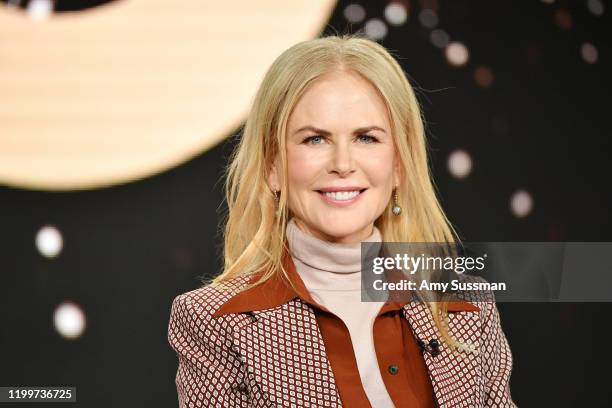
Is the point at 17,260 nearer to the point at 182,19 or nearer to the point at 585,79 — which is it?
the point at 182,19

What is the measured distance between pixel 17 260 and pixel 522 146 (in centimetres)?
157

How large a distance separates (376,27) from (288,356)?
130 cm

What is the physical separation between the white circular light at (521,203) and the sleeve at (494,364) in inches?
35.0

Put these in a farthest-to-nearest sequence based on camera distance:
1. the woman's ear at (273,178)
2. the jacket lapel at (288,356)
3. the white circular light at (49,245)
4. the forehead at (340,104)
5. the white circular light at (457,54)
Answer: the white circular light at (457,54) → the white circular light at (49,245) → the woman's ear at (273,178) → the forehead at (340,104) → the jacket lapel at (288,356)

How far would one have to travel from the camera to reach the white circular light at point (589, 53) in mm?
2832

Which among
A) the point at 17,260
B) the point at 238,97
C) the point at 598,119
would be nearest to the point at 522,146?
the point at 598,119

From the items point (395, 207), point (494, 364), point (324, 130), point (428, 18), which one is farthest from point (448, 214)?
point (324, 130)

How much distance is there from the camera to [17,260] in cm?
267

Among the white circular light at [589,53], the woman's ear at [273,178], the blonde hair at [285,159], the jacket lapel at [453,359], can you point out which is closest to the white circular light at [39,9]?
the blonde hair at [285,159]

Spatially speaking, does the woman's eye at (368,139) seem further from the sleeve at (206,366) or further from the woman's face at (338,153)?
the sleeve at (206,366)

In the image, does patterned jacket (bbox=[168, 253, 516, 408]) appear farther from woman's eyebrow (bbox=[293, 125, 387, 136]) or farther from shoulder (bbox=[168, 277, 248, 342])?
woman's eyebrow (bbox=[293, 125, 387, 136])

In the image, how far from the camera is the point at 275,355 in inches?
70.1

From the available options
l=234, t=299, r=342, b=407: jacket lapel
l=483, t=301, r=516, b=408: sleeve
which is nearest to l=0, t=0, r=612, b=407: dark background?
l=483, t=301, r=516, b=408: sleeve

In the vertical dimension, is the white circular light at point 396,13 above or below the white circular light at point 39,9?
below
